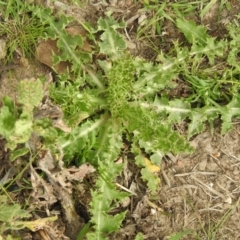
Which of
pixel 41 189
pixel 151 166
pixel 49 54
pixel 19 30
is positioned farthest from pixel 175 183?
pixel 19 30

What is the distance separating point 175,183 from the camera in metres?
3.51

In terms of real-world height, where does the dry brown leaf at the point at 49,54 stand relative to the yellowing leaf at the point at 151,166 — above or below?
above

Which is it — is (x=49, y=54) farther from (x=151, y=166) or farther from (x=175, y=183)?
(x=175, y=183)

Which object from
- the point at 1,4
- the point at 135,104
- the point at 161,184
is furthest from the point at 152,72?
the point at 1,4

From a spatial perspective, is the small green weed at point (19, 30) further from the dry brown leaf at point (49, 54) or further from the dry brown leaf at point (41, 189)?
the dry brown leaf at point (41, 189)

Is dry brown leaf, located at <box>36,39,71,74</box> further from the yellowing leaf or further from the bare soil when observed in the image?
the yellowing leaf

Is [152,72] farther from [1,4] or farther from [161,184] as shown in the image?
[1,4]

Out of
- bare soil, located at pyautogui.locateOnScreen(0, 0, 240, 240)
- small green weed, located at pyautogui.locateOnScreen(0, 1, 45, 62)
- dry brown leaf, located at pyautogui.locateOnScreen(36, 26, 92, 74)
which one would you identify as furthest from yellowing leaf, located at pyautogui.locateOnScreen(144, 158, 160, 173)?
small green weed, located at pyautogui.locateOnScreen(0, 1, 45, 62)

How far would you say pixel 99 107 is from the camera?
11.2 feet

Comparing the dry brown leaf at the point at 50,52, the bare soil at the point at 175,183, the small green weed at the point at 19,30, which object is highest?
the small green weed at the point at 19,30

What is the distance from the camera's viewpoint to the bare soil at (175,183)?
11.2 feet

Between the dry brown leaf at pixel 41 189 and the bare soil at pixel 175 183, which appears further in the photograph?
the bare soil at pixel 175 183

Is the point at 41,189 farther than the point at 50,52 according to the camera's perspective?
No

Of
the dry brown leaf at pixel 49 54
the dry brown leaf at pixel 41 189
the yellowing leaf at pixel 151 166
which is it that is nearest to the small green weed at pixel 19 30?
Answer: the dry brown leaf at pixel 49 54
